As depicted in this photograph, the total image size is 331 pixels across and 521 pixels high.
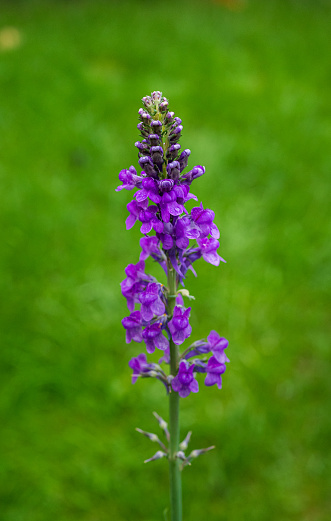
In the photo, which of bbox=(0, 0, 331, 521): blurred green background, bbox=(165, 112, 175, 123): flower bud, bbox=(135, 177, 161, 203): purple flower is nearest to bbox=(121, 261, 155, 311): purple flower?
bbox=(135, 177, 161, 203): purple flower

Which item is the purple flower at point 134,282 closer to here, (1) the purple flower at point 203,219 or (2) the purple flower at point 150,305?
(2) the purple flower at point 150,305

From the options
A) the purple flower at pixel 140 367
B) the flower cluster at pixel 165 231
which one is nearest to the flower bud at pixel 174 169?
the flower cluster at pixel 165 231

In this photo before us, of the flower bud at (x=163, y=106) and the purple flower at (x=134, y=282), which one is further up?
the flower bud at (x=163, y=106)

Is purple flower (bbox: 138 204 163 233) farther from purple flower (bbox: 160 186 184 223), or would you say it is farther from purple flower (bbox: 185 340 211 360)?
purple flower (bbox: 185 340 211 360)

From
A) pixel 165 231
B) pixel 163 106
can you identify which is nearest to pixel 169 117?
pixel 163 106

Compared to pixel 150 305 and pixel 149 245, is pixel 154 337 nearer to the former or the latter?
pixel 150 305

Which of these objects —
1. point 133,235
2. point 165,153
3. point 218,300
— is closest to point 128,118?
point 133,235

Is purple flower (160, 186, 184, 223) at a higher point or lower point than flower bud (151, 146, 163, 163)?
lower
